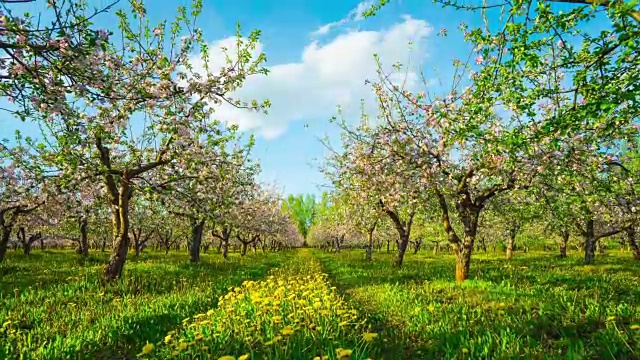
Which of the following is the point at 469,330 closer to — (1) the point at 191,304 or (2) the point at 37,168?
(1) the point at 191,304

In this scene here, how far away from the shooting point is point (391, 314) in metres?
8.80

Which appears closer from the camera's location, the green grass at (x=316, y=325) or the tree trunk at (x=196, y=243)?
the green grass at (x=316, y=325)

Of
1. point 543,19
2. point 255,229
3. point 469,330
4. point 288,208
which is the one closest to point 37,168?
point 469,330

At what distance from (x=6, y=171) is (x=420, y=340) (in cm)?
2300

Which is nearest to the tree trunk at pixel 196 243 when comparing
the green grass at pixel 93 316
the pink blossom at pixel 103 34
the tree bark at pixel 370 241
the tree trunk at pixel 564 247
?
the green grass at pixel 93 316

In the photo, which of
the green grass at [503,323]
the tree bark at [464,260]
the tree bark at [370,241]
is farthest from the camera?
the tree bark at [370,241]

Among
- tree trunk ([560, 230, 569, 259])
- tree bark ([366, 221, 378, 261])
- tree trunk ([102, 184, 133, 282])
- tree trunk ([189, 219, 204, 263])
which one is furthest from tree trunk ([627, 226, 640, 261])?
tree trunk ([102, 184, 133, 282])

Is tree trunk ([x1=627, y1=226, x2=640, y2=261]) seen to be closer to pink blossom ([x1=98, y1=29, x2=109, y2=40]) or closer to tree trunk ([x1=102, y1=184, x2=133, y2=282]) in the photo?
tree trunk ([x1=102, y1=184, x2=133, y2=282])

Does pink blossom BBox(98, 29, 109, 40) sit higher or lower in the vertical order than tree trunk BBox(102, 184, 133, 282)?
higher

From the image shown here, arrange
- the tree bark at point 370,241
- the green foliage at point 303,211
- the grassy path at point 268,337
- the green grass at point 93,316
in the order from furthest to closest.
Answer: the green foliage at point 303,211
the tree bark at point 370,241
the green grass at point 93,316
the grassy path at point 268,337

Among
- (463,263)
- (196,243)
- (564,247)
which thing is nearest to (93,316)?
(463,263)

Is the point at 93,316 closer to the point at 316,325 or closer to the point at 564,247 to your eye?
the point at 316,325

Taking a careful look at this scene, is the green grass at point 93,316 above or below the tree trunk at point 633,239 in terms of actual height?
below

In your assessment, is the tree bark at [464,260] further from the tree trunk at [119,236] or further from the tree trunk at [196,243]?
the tree trunk at [196,243]
